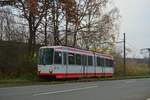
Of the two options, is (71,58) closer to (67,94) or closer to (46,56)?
(46,56)

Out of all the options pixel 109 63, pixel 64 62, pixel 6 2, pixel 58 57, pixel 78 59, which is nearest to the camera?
pixel 58 57

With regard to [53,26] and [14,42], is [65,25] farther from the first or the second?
[14,42]

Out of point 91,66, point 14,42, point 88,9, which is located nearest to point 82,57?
point 91,66

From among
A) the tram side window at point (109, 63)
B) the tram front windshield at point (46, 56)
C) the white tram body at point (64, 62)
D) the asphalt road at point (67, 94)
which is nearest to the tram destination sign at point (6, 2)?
the white tram body at point (64, 62)

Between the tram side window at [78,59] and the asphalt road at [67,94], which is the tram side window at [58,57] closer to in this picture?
the tram side window at [78,59]

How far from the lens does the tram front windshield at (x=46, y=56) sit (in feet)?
127

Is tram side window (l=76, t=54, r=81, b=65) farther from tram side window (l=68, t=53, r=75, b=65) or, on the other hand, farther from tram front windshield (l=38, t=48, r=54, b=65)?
tram front windshield (l=38, t=48, r=54, b=65)

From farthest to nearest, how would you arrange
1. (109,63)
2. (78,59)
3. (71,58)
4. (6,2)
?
(109,63) → (78,59) → (6,2) → (71,58)

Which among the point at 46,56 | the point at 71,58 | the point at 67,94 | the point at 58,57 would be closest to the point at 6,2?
the point at 46,56

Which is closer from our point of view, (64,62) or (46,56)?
(46,56)

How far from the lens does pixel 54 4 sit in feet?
151

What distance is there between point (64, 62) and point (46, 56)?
172 centimetres

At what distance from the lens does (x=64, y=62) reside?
3962 centimetres

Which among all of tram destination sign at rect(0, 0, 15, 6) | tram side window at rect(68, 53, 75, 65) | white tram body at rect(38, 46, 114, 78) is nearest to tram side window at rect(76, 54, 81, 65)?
white tram body at rect(38, 46, 114, 78)
